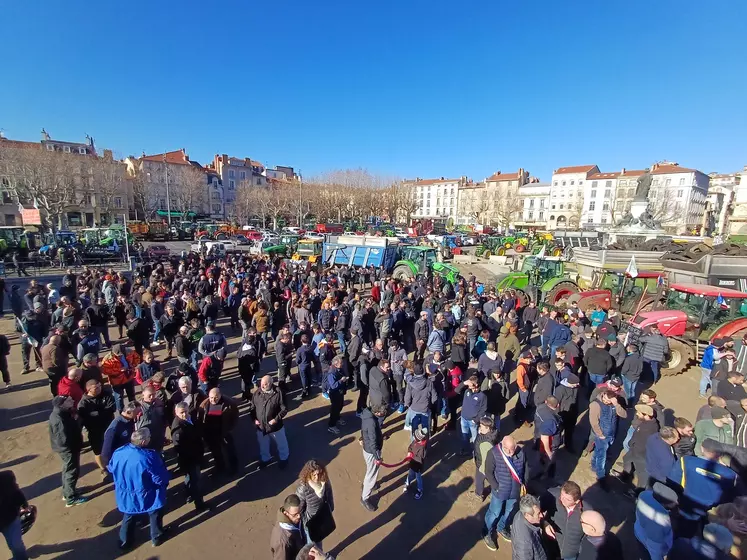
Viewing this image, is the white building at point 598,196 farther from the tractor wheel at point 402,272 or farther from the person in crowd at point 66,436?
the person in crowd at point 66,436

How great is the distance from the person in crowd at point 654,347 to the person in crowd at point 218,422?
293 inches

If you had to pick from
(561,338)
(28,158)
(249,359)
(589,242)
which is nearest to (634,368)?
(561,338)

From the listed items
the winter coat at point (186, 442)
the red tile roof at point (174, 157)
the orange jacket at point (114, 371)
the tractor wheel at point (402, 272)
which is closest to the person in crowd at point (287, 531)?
the winter coat at point (186, 442)

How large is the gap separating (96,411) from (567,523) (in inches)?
204

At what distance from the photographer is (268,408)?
15.2ft

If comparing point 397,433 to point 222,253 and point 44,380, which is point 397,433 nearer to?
point 44,380

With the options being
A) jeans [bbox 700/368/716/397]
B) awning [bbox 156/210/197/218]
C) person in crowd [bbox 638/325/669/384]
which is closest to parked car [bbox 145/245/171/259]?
awning [bbox 156/210/197/218]

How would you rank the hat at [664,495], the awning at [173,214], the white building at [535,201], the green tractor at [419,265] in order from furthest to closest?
the white building at [535,201] < the awning at [173,214] < the green tractor at [419,265] < the hat at [664,495]

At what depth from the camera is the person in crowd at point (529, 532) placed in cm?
284

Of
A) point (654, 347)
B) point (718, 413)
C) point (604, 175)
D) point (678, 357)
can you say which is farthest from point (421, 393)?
point (604, 175)

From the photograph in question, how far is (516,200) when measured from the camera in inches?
2778

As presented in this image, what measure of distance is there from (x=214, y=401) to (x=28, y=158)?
35.8 meters

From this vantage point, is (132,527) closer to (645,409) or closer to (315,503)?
(315,503)

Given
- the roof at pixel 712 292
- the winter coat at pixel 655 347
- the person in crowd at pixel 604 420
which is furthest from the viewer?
the roof at pixel 712 292
